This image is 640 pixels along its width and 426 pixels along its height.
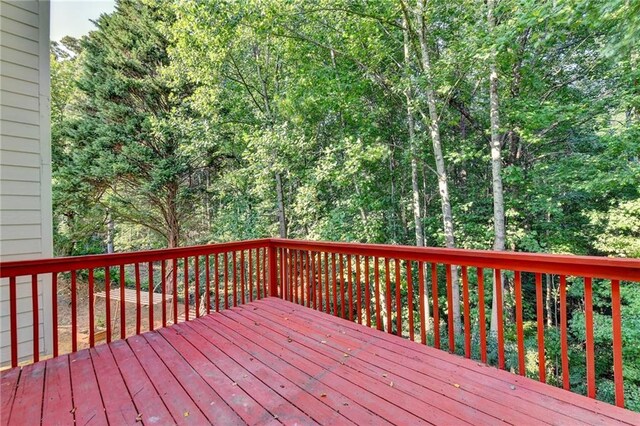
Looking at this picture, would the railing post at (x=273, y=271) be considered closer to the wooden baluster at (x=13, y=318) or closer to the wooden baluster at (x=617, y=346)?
the wooden baluster at (x=13, y=318)

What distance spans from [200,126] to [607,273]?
808 centimetres

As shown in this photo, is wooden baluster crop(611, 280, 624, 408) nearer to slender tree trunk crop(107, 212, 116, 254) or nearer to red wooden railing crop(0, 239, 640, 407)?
red wooden railing crop(0, 239, 640, 407)

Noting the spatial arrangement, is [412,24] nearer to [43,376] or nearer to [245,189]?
[245,189]

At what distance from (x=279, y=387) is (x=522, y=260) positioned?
1819 millimetres

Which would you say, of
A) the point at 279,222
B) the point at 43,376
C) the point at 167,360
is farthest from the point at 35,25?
the point at 279,222

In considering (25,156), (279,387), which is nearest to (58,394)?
(279,387)

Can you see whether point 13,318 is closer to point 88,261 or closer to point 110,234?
point 88,261

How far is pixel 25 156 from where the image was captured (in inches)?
107

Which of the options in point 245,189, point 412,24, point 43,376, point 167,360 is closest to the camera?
point 43,376

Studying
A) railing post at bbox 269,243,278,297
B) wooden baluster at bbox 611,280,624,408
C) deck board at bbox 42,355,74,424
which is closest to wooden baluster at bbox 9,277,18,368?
deck board at bbox 42,355,74,424

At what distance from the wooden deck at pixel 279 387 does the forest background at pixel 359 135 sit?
4.09 meters

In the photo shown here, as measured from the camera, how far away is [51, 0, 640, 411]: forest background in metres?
5.96

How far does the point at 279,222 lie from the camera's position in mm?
8094

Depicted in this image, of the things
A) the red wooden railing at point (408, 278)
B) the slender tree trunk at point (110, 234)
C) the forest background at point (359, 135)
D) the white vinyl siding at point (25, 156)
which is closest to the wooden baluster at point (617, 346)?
the red wooden railing at point (408, 278)
